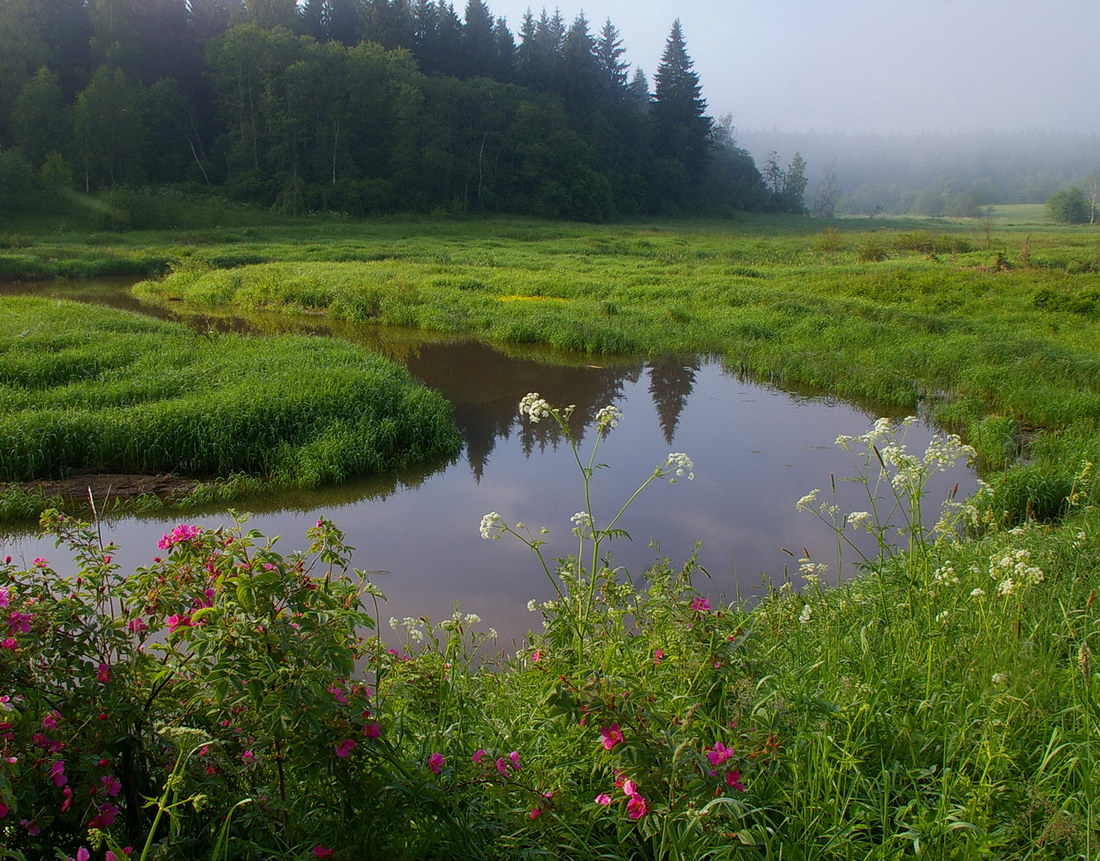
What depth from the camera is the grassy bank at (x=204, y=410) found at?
350 inches

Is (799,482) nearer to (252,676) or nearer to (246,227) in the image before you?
(252,676)

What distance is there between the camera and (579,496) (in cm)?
881

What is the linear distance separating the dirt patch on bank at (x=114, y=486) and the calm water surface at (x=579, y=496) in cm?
63

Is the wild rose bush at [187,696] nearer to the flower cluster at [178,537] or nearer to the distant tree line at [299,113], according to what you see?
the flower cluster at [178,537]

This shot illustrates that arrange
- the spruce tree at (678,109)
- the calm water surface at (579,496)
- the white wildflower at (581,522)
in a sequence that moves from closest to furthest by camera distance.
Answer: the white wildflower at (581,522) < the calm water surface at (579,496) < the spruce tree at (678,109)

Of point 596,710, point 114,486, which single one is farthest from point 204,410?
point 596,710

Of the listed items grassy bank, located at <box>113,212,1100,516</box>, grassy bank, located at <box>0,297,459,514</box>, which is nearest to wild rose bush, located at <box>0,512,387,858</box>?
grassy bank, located at <box>113,212,1100,516</box>

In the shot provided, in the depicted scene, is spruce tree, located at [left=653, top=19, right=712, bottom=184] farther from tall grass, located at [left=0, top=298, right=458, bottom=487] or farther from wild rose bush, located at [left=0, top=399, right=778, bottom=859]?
wild rose bush, located at [left=0, top=399, right=778, bottom=859]

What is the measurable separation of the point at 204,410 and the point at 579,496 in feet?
15.5

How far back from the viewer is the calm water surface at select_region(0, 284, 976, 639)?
22.5ft

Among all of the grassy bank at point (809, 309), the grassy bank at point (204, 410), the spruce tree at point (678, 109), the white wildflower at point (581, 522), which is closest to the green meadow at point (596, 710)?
the white wildflower at point (581, 522)

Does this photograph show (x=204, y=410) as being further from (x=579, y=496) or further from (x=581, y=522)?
(x=581, y=522)

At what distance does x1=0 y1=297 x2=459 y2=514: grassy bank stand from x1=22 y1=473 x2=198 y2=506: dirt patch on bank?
0.25 m

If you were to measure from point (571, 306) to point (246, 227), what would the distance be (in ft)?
86.5
